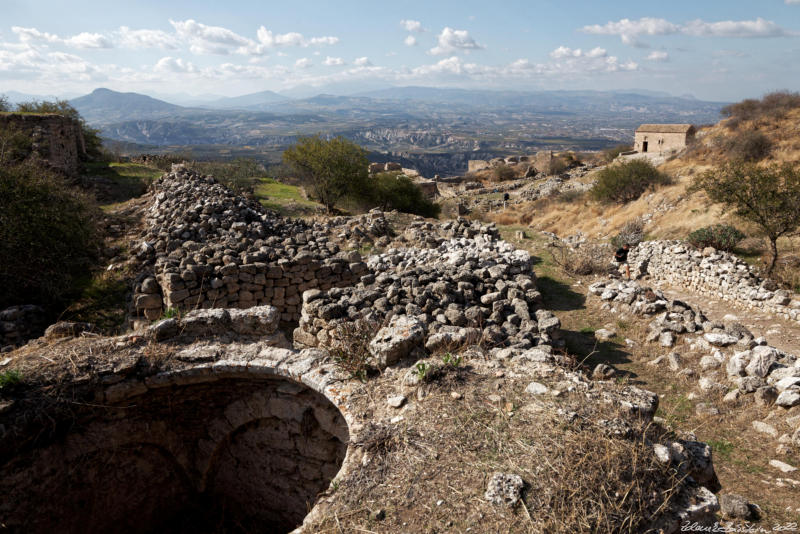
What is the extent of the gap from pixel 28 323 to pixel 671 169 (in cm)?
3567

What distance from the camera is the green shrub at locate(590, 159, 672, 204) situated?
90.6ft

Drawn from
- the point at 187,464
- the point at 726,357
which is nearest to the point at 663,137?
the point at 726,357

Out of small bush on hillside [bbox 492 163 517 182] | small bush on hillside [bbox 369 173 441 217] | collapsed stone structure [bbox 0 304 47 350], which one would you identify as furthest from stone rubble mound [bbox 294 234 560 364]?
small bush on hillside [bbox 492 163 517 182]

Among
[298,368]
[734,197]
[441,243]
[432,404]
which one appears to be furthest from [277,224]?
[734,197]

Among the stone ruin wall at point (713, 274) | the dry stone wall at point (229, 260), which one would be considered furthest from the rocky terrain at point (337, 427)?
the stone ruin wall at point (713, 274)

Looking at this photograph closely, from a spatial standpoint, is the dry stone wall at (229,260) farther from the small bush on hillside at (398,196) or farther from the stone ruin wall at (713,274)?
the small bush on hillside at (398,196)

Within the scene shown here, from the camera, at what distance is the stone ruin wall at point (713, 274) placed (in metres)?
10.9

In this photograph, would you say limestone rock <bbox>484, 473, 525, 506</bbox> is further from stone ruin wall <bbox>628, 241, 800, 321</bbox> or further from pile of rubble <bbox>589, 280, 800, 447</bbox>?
stone ruin wall <bbox>628, 241, 800, 321</bbox>

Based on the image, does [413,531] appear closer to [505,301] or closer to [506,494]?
[506,494]

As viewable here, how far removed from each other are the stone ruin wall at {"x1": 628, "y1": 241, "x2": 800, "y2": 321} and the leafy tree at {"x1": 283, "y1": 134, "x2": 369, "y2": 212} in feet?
44.0

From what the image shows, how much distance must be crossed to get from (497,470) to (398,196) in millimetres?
22992

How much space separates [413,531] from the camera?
325cm

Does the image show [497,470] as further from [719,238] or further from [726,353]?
[719,238]

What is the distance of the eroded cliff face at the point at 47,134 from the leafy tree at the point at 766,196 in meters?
25.5
